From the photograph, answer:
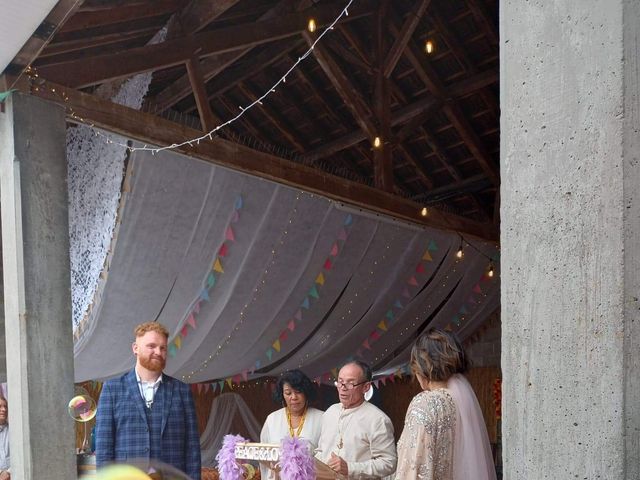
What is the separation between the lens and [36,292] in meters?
4.09

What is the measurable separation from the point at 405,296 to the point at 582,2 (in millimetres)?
6280

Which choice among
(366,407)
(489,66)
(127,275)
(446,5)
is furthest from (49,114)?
(489,66)

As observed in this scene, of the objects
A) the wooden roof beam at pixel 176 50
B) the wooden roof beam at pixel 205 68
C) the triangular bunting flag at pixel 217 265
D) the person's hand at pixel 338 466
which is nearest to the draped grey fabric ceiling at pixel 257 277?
the triangular bunting flag at pixel 217 265

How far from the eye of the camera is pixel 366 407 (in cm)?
411

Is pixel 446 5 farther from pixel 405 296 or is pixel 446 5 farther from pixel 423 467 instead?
pixel 423 467

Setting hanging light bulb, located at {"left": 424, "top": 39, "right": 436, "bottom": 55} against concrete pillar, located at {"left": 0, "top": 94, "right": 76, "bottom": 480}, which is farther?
hanging light bulb, located at {"left": 424, "top": 39, "right": 436, "bottom": 55}

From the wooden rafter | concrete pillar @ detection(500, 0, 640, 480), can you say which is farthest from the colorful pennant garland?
concrete pillar @ detection(500, 0, 640, 480)

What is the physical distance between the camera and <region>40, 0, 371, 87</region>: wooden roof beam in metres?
4.63

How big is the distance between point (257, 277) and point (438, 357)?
353 cm

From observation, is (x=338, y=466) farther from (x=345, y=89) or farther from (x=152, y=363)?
(x=345, y=89)

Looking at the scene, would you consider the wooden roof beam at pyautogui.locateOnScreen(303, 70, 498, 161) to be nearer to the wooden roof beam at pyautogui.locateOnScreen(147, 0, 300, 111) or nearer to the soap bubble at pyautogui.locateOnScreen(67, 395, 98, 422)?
the wooden roof beam at pyautogui.locateOnScreen(147, 0, 300, 111)

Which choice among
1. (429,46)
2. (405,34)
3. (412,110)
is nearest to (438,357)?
(405,34)

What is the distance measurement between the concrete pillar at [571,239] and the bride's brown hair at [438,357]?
111 centimetres

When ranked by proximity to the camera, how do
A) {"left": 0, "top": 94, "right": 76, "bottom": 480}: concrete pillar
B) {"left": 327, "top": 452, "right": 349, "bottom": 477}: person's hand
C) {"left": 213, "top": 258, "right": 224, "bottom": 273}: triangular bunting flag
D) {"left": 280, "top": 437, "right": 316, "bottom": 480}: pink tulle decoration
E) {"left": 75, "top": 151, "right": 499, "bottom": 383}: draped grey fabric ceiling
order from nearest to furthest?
{"left": 280, "top": 437, "right": 316, "bottom": 480}: pink tulle decoration
{"left": 327, "top": 452, "right": 349, "bottom": 477}: person's hand
{"left": 0, "top": 94, "right": 76, "bottom": 480}: concrete pillar
{"left": 75, "top": 151, "right": 499, "bottom": 383}: draped grey fabric ceiling
{"left": 213, "top": 258, "right": 224, "bottom": 273}: triangular bunting flag
